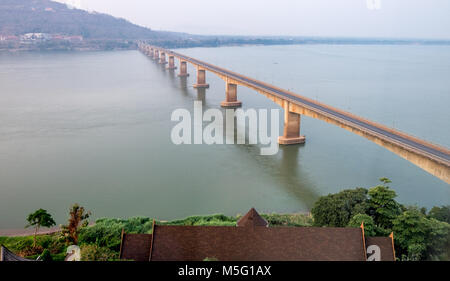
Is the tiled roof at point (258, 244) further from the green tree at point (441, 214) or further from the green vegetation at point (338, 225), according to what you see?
the green tree at point (441, 214)

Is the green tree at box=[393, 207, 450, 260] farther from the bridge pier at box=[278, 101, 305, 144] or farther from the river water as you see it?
the bridge pier at box=[278, 101, 305, 144]

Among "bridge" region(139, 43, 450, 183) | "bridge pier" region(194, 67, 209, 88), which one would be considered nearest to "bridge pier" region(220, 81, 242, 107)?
"bridge" region(139, 43, 450, 183)

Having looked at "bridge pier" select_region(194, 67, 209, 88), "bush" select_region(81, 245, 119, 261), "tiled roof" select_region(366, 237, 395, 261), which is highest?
"bridge pier" select_region(194, 67, 209, 88)

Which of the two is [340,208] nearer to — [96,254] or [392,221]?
[392,221]

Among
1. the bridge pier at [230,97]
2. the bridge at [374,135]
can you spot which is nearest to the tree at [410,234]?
the bridge at [374,135]

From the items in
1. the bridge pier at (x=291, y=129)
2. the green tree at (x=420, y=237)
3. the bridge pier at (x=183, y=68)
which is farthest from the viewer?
the bridge pier at (x=183, y=68)

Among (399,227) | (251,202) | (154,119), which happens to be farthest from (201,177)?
(154,119)
